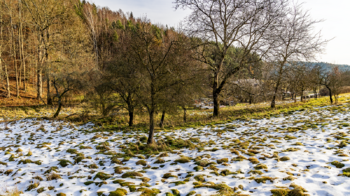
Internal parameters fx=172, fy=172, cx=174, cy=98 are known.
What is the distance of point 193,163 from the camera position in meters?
5.91

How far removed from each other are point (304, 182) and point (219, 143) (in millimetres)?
3957

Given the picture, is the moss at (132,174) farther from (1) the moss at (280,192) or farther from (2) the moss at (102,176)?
(1) the moss at (280,192)

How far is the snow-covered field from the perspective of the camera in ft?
13.9

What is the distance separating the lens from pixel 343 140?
257 inches

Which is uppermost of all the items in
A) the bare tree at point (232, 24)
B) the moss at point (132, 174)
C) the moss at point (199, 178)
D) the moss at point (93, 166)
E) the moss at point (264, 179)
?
the bare tree at point (232, 24)

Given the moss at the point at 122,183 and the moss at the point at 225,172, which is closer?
the moss at the point at 122,183

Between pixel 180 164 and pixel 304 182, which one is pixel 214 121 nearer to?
pixel 180 164

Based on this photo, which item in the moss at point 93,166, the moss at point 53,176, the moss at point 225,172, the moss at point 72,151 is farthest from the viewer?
the moss at point 72,151

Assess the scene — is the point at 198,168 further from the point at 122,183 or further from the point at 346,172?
the point at 346,172

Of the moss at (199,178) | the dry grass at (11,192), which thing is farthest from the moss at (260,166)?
the dry grass at (11,192)

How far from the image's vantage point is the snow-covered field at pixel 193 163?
13.9ft

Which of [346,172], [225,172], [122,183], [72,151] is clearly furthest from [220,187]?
[72,151]

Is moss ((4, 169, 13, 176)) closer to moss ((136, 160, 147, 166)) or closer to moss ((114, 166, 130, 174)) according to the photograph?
moss ((114, 166, 130, 174))

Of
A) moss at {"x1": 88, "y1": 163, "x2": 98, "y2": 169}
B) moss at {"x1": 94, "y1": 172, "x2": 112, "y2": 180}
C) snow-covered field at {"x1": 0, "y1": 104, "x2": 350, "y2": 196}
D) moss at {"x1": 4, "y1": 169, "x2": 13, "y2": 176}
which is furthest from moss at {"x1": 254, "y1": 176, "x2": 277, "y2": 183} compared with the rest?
moss at {"x1": 4, "y1": 169, "x2": 13, "y2": 176}
